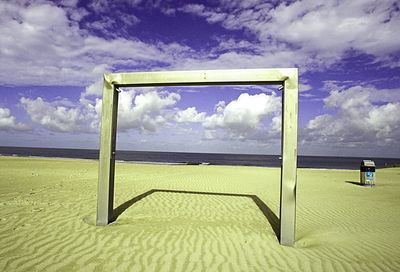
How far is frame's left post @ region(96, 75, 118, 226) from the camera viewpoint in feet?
20.5

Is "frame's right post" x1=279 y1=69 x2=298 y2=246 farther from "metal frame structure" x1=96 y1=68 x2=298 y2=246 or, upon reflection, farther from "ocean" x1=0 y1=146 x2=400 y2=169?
"ocean" x1=0 y1=146 x2=400 y2=169

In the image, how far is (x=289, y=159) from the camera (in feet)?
17.6

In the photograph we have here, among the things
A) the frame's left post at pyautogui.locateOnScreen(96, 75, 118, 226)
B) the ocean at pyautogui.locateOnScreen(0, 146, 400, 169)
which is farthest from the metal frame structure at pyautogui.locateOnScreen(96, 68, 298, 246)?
the ocean at pyautogui.locateOnScreen(0, 146, 400, 169)

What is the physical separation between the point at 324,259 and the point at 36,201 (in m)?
7.98

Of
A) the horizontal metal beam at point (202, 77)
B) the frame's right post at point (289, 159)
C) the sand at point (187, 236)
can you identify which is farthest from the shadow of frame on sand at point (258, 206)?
the horizontal metal beam at point (202, 77)

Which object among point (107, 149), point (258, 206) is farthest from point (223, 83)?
point (258, 206)

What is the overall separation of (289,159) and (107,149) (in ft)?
12.9

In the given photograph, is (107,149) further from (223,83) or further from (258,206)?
(258,206)

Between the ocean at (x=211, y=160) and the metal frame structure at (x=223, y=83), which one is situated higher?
the metal frame structure at (x=223, y=83)

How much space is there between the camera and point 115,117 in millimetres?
6395

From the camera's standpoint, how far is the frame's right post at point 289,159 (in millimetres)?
5371

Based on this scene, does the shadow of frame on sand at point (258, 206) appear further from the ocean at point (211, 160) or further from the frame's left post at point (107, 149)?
the ocean at point (211, 160)

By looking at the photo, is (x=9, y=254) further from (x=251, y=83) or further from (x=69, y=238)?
(x=251, y=83)

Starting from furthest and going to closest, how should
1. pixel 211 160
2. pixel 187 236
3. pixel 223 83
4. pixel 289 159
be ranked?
pixel 211 160
pixel 223 83
pixel 187 236
pixel 289 159
